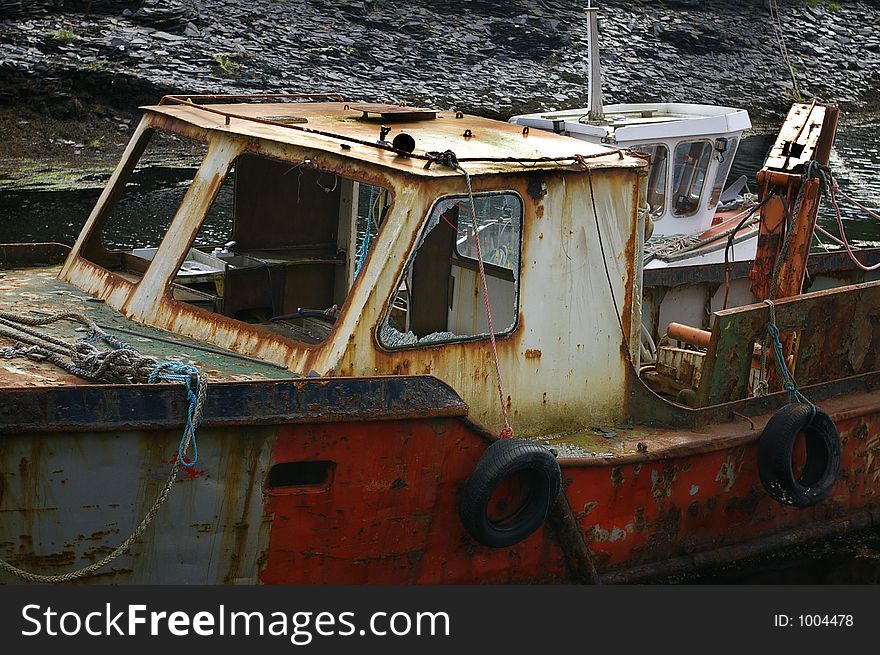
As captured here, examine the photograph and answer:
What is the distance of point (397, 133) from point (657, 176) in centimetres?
608

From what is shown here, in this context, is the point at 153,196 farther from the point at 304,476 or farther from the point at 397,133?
the point at 304,476

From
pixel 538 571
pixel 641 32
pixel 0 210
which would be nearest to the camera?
pixel 538 571

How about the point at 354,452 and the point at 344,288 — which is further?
the point at 344,288

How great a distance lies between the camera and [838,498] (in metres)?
8.26

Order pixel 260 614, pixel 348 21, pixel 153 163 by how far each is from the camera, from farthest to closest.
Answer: pixel 348 21
pixel 153 163
pixel 260 614

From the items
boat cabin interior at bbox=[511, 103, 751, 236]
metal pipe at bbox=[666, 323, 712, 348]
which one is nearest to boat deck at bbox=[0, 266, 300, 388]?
metal pipe at bbox=[666, 323, 712, 348]

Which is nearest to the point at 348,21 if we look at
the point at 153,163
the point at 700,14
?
the point at 153,163

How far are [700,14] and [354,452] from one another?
28150mm

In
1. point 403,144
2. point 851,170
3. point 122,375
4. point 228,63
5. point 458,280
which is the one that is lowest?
point 851,170

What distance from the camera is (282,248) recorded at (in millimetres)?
8141

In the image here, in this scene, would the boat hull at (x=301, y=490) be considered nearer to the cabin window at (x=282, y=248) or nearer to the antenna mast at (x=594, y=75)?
the cabin window at (x=282, y=248)

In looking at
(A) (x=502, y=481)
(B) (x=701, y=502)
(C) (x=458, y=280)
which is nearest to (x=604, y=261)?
(C) (x=458, y=280)

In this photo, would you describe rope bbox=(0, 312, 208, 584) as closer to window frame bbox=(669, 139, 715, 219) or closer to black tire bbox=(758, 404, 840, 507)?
black tire bbox=(758, 404, 840, 507)

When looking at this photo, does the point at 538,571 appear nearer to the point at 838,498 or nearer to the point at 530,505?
the point at 530,505
